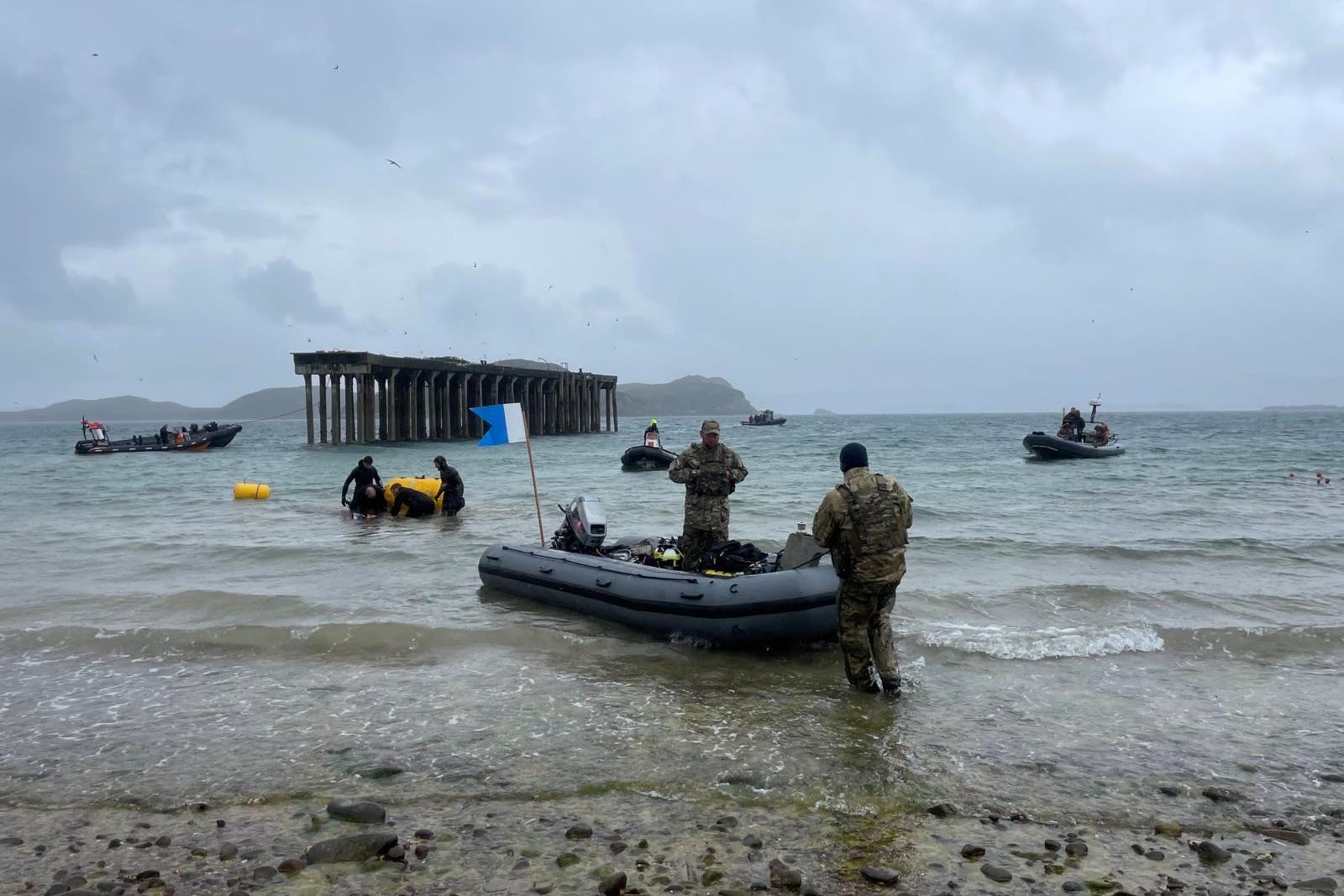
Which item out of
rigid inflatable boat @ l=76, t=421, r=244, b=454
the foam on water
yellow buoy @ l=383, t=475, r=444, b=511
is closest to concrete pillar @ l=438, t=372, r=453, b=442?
rigid inflatable boat @ l=76, t=421, r=244, b=454

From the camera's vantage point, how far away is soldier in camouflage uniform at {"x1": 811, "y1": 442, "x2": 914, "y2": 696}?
19.1 feet

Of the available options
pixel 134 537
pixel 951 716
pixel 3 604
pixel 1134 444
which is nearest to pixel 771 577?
pixel 951 716

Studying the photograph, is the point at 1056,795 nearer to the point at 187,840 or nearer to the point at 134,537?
the point at 187,840

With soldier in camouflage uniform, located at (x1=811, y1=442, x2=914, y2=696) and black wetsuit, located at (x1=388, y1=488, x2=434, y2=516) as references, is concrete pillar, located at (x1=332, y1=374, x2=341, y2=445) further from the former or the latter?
soldier in camouflage uniform, located at (x1=811, y1=442, x2=914, y2=696)

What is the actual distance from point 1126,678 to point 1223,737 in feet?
4.24

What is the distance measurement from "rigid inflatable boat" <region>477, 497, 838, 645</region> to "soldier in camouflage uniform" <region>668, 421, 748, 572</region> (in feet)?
1.15

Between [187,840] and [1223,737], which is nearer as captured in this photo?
[187,840]

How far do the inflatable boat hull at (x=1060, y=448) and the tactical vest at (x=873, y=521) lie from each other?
2491cm

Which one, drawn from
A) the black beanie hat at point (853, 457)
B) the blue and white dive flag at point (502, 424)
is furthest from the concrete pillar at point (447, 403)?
the black beanie hat at point (853, 457)

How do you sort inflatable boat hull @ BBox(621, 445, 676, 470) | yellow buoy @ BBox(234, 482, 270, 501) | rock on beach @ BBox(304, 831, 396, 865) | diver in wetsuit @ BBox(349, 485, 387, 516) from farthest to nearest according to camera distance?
inflatable boat hull @ BBox(621, 445, 676, 470), yellow buoy @ BBox(234, 482, 270, 501), diver in wetsuit @ BBox(349, 485, 387, 516), rock on beach @ BBox(304, 831, 396, 865)

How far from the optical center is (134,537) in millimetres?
14219

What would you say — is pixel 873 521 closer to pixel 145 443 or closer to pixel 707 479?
pixel 707 479

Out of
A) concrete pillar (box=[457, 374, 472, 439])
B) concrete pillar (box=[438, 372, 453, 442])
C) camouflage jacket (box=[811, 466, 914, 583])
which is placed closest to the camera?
camouflage jacket (box=[811, 466, 914, 583])

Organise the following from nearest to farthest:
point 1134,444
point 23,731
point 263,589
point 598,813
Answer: point 598,813, point 23,731, point 263,589, point 1134,444
